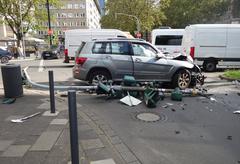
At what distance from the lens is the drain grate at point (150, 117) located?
579 centimetres

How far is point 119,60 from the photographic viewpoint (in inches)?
358

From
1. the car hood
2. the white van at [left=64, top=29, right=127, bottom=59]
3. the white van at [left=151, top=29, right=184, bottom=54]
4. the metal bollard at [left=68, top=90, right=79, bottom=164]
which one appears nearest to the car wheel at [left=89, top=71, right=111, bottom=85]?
the car hood

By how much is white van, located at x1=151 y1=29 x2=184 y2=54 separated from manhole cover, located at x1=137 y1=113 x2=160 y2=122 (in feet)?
42.9

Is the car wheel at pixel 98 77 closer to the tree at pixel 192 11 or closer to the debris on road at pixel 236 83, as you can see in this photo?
the debris on road at pixel 236 83

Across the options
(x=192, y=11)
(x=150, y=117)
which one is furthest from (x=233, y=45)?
(x=192, y=11)

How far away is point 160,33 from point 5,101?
13.7 metres

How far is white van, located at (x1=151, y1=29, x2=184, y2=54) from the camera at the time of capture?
18562 mm

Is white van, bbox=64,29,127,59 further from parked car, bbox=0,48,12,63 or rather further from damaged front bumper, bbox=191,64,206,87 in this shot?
parked car, bbox=0,48,12,63

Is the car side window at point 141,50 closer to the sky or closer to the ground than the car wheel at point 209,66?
closer to the sky

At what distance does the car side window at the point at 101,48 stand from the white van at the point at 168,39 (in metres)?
10.0

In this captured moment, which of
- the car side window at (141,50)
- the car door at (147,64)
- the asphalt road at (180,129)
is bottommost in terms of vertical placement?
the asphalt road at (180,129)

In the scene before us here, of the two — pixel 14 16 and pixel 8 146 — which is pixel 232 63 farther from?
pixel 14 16

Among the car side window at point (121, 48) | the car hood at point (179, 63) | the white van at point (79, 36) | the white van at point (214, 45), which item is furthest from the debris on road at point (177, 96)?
the white van at point (79, 36)

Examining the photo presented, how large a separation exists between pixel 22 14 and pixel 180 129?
3592 centimetres
